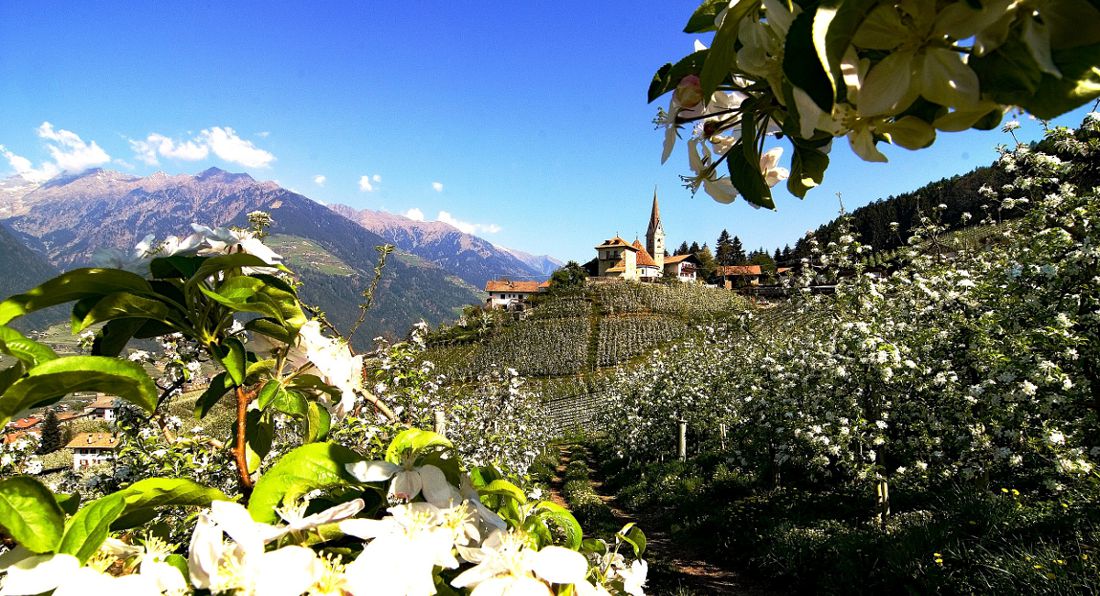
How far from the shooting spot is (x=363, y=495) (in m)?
0.61

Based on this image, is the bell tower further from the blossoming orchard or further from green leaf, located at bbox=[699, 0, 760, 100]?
green leaf, located at bbox=[699, 0, 760, 100]

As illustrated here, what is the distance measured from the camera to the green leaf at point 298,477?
0.54 metres

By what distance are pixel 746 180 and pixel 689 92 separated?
114 millimetres

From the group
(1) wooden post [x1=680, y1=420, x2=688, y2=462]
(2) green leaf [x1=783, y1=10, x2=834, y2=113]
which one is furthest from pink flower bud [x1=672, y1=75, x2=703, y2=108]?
(1) wooden post [x1=680, y1=420, x2=688, y2=462]

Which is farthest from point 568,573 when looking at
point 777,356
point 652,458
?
point 652,458

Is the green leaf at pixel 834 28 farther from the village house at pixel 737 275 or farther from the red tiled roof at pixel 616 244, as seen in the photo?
the red tiled roof at pixel 616 244

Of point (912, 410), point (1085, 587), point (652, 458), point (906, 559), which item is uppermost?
point (912, 410)

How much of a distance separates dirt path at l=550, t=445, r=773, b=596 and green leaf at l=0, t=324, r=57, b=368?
4775mm

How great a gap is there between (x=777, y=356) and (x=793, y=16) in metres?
8.61

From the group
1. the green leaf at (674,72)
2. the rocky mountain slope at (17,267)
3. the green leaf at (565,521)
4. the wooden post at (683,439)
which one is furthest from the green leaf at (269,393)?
the rocky mountain slope at (17,267)

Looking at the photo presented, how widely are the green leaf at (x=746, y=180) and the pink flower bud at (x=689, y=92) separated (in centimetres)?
7

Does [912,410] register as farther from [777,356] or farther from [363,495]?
[363,495]

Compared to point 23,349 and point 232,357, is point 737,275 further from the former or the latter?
point 23,349

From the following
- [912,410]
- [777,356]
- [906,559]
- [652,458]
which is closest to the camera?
[906,559]
